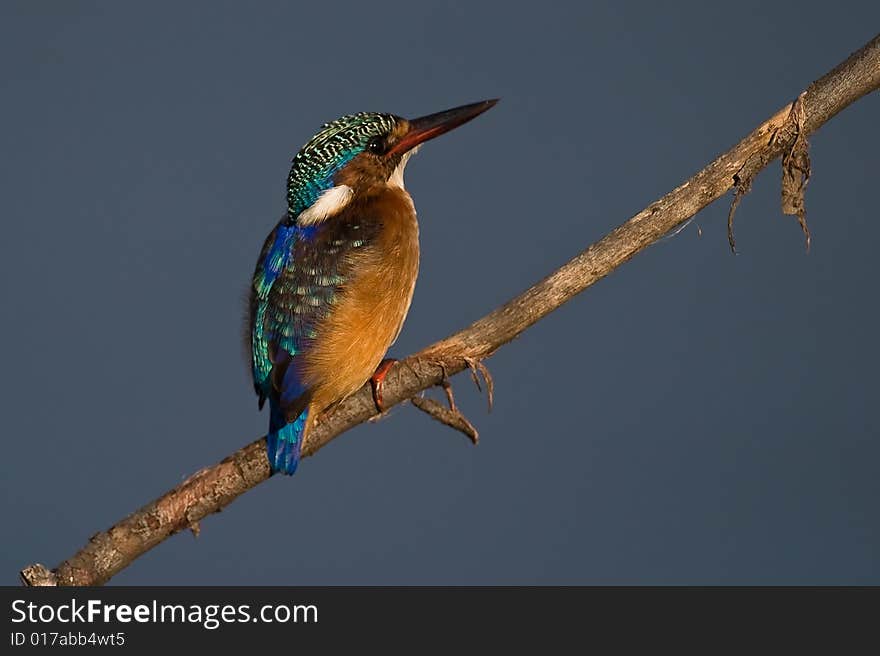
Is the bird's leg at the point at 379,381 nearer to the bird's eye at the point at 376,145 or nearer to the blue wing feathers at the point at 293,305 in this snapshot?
the blue wing feathers at the point at 293,305

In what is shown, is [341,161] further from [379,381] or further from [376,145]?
[379,381]

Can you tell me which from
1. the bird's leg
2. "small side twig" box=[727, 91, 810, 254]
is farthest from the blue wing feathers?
"small side twig" box=[727, 91, 810, 254]

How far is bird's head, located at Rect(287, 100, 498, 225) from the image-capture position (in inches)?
97.1

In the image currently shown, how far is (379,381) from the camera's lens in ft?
7.65

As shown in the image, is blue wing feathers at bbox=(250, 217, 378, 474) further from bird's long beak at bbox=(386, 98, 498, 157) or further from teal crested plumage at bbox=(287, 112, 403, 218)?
bird's long beak at bbox=(386, 98, 498, 157)

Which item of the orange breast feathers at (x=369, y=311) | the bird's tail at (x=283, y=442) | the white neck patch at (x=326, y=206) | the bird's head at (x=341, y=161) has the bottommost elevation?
the bird's tail at (x=283, y=442)

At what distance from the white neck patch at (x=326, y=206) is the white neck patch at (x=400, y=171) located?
0.53 feet

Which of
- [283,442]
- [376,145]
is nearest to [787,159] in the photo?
[376,145]

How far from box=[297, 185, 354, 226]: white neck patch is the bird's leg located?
0.40 metres

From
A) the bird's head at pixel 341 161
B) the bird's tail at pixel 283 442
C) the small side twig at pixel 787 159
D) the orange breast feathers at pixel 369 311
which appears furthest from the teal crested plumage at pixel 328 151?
the small side twig at pixel 787 159

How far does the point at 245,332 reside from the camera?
100 inches

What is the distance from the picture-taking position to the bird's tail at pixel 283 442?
2250 mm

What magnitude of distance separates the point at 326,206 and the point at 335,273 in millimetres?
192
